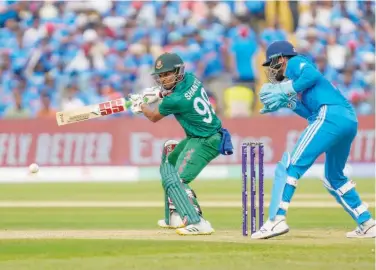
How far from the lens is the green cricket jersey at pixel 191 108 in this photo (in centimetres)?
993

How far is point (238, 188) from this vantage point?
17.2 metres

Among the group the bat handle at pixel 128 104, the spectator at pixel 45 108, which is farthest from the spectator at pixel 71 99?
the bat handle at pixel 128 104

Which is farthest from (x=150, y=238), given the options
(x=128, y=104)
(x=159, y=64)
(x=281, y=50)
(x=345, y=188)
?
(x=281, y=50)

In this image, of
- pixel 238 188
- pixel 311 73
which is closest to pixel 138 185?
pixel 238 188

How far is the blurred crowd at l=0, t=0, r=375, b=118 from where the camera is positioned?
20000 millimetres

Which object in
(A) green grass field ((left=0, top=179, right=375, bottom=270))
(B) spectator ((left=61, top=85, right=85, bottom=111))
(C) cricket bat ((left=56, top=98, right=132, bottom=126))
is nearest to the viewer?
(A) green grass field ((left=0, top=179, right=375, bottom=270))

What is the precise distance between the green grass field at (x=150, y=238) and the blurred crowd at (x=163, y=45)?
4135 mm

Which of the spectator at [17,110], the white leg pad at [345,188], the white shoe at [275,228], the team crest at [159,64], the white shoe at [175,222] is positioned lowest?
the white shoe at [175,222]

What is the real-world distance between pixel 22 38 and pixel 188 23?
3.26m

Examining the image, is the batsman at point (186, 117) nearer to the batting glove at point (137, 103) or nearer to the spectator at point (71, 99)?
the batting glove at point (137, 103)

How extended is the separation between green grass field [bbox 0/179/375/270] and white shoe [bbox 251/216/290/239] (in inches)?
2.7

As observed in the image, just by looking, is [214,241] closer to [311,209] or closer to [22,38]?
[311,209]

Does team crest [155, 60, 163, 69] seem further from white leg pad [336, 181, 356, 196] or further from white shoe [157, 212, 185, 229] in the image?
white leg pad [336, 181, 356, 196]

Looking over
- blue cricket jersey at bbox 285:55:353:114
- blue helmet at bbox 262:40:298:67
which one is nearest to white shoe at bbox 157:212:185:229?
blue cricket jersey at bbox 285:55:353:114
